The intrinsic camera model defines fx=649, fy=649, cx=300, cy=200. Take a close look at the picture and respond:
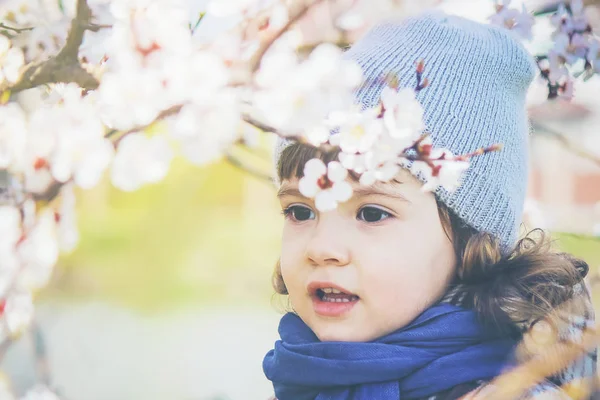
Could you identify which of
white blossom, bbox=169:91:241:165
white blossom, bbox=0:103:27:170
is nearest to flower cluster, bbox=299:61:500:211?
white blossom, bbox=169:91:241:165

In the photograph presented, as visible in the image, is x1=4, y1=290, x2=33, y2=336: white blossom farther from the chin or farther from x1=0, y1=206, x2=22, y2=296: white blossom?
the chin

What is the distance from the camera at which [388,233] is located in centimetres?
102

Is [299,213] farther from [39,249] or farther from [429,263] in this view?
[39,249]

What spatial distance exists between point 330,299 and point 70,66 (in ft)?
1.73

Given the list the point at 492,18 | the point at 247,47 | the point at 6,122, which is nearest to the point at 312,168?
the point at 247,47

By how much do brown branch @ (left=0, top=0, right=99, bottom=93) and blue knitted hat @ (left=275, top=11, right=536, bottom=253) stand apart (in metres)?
0.40

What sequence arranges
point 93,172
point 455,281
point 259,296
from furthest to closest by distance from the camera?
1. point 259,296
2. point 455,281
3. point 93,172

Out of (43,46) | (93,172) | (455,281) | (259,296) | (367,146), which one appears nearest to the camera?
(93,172)

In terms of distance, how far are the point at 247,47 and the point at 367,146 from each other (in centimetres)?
24

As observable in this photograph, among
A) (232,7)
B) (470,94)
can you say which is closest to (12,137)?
(232,7)

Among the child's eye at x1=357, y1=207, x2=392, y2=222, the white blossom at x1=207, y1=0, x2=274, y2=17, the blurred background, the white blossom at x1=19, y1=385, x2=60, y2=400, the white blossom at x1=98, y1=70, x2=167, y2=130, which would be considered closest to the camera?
the white blossom at x1=98, y1=70, x2=167, y2=130

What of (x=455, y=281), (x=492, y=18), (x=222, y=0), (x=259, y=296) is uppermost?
(x=222, y=0)

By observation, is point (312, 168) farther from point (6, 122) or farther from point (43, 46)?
point (43, 46)

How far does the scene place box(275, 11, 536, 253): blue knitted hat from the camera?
3.53 ft
